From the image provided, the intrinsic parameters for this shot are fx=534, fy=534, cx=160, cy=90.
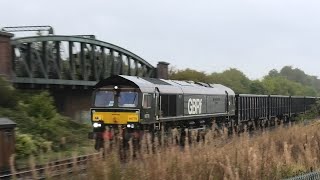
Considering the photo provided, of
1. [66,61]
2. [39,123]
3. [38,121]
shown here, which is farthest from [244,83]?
[39,123]

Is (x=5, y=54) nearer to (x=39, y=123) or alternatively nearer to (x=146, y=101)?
(x=39, y=123)

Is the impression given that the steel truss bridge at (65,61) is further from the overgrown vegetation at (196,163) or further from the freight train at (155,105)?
the overgrown vegetation at (196,163)

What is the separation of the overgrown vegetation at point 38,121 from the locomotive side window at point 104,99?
2815 mm

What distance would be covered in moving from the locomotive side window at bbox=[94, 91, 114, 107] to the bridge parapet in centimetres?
1404

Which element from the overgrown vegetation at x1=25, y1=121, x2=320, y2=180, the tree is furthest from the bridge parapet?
the tree

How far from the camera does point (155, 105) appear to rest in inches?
817

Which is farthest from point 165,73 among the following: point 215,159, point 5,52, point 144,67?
point 215,159

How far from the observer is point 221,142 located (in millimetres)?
10227

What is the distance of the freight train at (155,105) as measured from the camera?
765 inches

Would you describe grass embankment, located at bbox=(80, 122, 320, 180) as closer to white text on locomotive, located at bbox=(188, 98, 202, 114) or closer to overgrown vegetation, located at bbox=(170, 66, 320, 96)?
white text on locomotive, located at bbox=(188, 98, 202, 114)

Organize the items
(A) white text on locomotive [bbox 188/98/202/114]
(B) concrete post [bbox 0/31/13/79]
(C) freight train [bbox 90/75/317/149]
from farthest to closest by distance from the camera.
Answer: (B) concrete post [bbox 0/31/13/79] < (A) white text on locomotive [bbox 188/98/202/114] < (C) freight train [bbox 90/75/317/149]

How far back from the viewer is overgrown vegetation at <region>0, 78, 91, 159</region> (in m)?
22.9

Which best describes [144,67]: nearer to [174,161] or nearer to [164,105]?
[164,105]

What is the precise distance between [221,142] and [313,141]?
13.8 feet
